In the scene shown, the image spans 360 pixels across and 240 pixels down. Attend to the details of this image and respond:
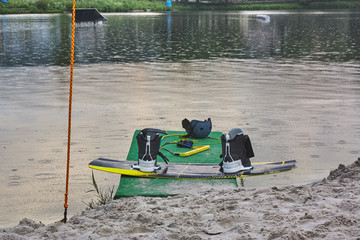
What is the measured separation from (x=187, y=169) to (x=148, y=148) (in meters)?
0.54

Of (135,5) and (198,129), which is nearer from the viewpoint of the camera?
(198,129)

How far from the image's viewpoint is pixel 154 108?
10.2 meters

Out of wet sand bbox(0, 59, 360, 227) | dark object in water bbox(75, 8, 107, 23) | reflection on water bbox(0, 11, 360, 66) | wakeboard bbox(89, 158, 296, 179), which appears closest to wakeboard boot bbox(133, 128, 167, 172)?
wakeboard bbox(89, 158, 296, 179)

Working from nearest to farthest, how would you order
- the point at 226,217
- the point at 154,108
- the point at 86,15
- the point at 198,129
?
the point at 226,217, the point at 198,129, the point at 154,108, the point at 86,15

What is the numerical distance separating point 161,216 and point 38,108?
623 centimetres

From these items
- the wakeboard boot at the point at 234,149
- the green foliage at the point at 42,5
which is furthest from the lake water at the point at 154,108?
the green foliage at the point at 42,5

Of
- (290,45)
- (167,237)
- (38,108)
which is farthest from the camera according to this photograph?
(290,45)

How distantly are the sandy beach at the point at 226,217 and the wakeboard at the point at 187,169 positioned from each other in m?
0.67

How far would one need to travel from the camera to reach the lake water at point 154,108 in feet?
20.8

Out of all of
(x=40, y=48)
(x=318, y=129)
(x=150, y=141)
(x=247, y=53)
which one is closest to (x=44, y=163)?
(x=150, y=141)

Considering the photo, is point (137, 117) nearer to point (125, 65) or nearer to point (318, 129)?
point (318, 129)

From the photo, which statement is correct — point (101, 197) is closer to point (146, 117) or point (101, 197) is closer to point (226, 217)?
point (226, 217)

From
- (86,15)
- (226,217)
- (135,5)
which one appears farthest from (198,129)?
(135,5)

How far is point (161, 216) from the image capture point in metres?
4.60
